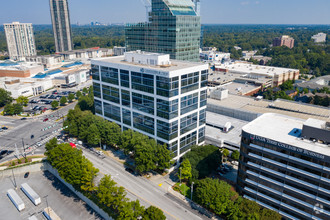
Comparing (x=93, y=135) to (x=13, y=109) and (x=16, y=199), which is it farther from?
(x=13, y=109)

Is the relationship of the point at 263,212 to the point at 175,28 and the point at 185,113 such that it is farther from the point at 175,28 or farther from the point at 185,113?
the point at 175,28

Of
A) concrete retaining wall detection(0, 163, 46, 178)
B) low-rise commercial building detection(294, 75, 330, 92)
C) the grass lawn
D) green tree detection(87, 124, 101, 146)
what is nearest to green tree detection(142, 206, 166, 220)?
the grass lawn

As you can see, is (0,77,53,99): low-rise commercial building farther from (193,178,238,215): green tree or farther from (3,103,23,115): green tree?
(193,178,238,215): green tree

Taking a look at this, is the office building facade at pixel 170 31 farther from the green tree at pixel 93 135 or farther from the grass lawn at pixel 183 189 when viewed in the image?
the grass lawn at pixel 183 189

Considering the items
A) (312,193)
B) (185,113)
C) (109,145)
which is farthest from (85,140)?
(312,193)

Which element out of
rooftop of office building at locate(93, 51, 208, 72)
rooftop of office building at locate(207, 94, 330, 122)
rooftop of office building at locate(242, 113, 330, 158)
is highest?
rooftop of office building at locate(93, 51, 208, 72)

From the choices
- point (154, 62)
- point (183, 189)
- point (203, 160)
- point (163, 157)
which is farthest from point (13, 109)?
point (203, 160)
